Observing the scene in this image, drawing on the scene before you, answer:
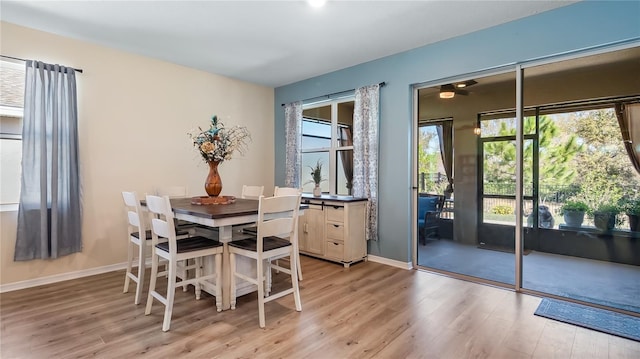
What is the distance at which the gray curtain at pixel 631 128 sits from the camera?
2791 mm

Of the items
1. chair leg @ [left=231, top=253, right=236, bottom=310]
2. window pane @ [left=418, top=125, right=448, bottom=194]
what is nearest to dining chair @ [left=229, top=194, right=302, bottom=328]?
chair leg @ [left=231, top=253, right=236, bottom=310]

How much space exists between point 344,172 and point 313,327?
2.63 metres

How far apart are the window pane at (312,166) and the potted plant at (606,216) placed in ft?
10.1

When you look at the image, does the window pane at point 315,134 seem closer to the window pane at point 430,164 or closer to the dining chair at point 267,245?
the window pane at point 430,164

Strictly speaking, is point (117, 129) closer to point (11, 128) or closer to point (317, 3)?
point (11, 128)

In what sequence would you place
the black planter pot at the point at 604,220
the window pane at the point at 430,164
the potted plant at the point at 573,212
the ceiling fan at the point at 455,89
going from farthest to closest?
1. the window pane at the point at 430,164
2. the ceiling fan at the point at 455,89
3. the potted plant at the point at 573,212
4. the black planter pot at the point at 604,220

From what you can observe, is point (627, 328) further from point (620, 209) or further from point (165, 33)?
point (165, 33)

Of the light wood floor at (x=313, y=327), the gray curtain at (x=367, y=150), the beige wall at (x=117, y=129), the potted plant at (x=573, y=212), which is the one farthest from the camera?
the gray curtain at (x=367, y=150)

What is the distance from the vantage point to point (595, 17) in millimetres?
2699

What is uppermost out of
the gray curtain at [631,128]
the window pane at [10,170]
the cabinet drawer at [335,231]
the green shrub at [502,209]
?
the gray curtain at [631,128]

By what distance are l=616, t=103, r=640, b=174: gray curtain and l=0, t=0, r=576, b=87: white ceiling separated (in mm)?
1072

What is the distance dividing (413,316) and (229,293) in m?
1.51

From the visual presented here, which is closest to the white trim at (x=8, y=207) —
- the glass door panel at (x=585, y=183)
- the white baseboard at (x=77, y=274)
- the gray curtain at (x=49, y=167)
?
the gray curtain at (x=49, y=167)

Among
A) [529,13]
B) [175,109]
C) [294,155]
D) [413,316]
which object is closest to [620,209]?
[529,13]
